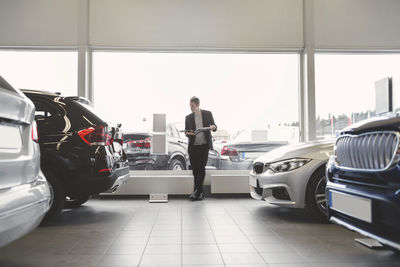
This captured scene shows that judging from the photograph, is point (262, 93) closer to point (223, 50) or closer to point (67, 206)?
point (223, 50)

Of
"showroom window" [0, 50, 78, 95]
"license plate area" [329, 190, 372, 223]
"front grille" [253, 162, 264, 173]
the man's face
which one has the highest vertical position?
"showroom window" [0, 50, 78, 95]

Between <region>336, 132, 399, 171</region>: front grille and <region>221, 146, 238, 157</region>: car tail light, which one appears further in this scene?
<region>221, 146, 238, 157</region>: car tail light

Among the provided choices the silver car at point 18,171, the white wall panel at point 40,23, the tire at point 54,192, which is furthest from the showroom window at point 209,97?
the silver car at point 18,171

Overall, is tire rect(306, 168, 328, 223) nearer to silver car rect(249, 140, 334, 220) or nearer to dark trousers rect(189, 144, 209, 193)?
silver car rect(249, 140, 334, 220)

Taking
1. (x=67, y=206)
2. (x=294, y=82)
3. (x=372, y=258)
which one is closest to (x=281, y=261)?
(x=372, y=258)

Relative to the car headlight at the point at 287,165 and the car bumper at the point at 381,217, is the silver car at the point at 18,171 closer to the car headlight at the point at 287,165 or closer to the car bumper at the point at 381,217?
the car bumper at the point at 381,217

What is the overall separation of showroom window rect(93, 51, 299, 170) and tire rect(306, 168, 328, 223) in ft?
9.36

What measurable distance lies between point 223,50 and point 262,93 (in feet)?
3.77

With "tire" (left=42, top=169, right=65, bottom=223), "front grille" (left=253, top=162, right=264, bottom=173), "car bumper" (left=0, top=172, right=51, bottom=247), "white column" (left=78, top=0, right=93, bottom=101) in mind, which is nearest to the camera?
"car bumper" (left=0, top=172, right=51, bottom=247)

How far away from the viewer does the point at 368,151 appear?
228 cm

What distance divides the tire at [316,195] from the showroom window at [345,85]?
3.11 m

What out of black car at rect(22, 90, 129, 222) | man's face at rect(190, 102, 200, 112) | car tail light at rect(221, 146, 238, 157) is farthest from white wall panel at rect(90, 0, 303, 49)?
black car at rect(22, 90, 129, 222)

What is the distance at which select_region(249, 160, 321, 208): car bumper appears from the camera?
13.4 feet

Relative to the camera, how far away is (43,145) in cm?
400
